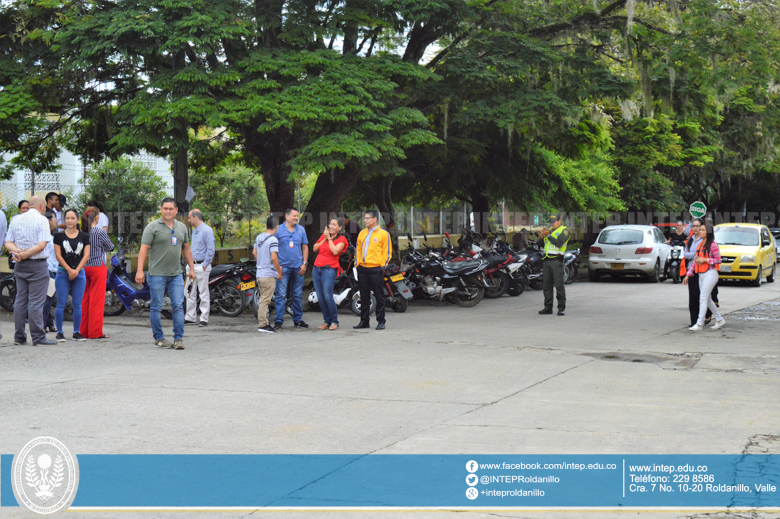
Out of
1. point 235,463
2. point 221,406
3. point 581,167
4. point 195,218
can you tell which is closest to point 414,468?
point 235,463

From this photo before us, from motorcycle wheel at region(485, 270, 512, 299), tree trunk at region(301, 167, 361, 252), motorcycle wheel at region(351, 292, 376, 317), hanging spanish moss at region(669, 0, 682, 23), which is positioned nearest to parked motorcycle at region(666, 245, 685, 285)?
motorcycle wheel at region(485, 270, 512, 299)

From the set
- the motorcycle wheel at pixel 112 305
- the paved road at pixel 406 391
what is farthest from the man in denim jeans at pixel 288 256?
the motorcycle wheel at pixel 112 305

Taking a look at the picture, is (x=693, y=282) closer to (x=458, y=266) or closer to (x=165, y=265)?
(x=458, y=266)

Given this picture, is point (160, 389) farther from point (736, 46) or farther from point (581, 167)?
point (581, 167)

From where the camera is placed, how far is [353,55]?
16203 mm

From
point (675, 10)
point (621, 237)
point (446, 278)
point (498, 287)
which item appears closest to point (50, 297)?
point (446, 278)

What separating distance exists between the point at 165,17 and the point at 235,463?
11.2m

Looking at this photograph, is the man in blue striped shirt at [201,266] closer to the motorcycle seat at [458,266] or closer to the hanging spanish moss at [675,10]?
the motorcycle seat at [458,266]

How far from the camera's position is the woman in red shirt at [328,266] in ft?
41.9

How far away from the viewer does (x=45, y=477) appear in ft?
16.8

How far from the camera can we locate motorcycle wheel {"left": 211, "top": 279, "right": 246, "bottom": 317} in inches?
584

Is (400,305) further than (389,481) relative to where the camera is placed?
Yes

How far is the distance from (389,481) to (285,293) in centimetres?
808

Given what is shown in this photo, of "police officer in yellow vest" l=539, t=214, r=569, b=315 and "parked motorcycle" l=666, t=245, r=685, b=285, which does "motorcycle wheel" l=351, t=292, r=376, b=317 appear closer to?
"police officer in yellow vest" l=539, t=214, r=569, b=315
